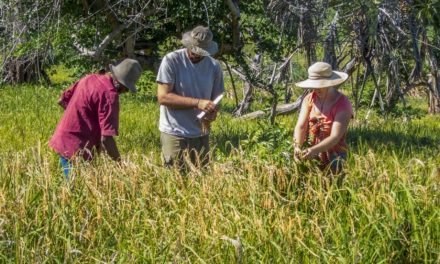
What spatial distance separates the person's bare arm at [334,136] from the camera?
3.96 m

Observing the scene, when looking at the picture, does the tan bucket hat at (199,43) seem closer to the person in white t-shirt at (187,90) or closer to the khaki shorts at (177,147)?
the person in white t-shirt at (187,90)

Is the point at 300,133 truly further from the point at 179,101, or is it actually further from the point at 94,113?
the point at 94,113

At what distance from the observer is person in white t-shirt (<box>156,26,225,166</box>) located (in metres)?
4.13

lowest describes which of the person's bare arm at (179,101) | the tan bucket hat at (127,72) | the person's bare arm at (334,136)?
the person's bare arm at (334,136)

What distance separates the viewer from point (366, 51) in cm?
699

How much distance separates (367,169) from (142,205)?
164 centimetres

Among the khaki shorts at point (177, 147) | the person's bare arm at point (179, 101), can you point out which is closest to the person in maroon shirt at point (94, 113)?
the person's bare arm at point (179, 101)

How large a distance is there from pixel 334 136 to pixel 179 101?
3.84 ft

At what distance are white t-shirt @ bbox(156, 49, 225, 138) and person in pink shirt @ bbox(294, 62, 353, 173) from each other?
0.75 metres

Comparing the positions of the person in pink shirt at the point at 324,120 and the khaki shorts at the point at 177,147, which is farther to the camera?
the khaki shorts at the point at 177,147

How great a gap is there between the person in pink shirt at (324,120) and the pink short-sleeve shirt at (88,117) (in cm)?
138

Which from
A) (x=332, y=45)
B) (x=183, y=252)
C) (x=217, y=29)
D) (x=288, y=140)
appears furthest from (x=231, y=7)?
(x=183, y=252)

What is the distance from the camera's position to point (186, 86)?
4258mm

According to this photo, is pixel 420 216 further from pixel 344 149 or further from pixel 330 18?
pixel 330 18
